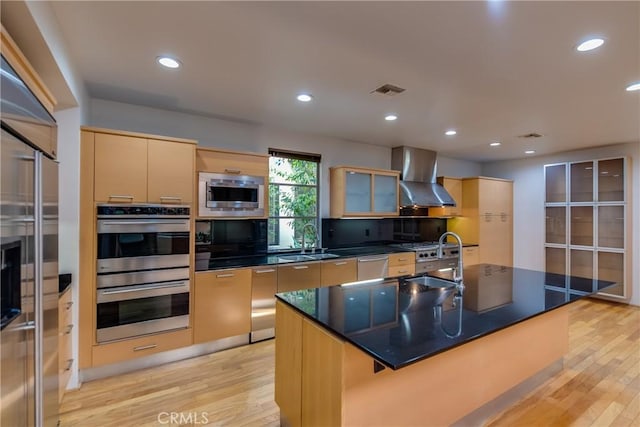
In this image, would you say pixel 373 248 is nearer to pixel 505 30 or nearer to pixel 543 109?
pixel 543 109

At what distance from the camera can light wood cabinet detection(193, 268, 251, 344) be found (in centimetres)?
298

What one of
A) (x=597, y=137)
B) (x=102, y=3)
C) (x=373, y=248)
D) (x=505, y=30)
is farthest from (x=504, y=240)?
(x=102, y=3)

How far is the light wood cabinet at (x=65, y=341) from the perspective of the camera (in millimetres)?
2154

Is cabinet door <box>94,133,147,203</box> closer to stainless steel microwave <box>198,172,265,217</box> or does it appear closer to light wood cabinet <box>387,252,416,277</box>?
stainless steel microwave <box>198,172,265,217</box>

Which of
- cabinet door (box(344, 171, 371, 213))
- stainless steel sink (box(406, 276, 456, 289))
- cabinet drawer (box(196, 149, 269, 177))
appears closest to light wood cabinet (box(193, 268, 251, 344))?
cabinet drawer (box(196, 149, 269, 177))

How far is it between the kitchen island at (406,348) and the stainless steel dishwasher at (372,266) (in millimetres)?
1560

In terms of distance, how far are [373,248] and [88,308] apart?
3565mm

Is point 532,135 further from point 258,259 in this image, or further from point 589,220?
point 258,259

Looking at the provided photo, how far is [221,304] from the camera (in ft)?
10.1

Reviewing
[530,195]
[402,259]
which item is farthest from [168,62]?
[530,195]

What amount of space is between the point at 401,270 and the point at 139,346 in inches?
131

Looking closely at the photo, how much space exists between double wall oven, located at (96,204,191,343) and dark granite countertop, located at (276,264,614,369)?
1341mm

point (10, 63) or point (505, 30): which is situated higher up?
point (505, 30)

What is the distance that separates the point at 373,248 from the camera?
478 cm
